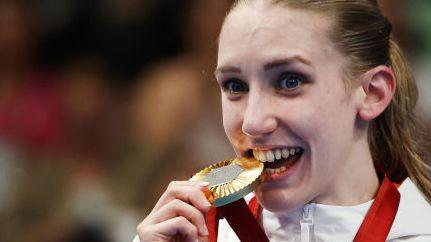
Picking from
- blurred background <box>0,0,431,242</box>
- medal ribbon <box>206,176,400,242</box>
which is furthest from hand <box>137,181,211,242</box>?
blurred background <box>0,0,431,242</box>

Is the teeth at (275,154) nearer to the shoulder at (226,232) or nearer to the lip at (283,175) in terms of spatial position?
the lip at (283,175)

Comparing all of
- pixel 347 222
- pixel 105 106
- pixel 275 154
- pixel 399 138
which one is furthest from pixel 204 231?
pixel 105 106

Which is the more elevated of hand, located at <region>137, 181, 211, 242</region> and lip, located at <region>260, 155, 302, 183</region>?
lip, located at <region>260, 155, 302, 183</region>

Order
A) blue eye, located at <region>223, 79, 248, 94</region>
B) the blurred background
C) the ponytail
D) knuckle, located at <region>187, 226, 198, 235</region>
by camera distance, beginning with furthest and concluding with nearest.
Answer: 1. the blurred background
2. the ponytail
3. blue eye, located at <region>223, 79, 248, 94</region>
4. knuckle, located at <region>187, 226, 198, 235</region>

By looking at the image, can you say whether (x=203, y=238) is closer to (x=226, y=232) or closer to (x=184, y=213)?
(x=184, y=213)

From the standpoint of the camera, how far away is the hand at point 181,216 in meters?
1.85

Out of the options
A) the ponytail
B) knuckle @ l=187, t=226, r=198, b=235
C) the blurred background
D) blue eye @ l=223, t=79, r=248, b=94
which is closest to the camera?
knuckle @ l=187, t=226, r=198, b=235

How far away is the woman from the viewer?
6.19ft

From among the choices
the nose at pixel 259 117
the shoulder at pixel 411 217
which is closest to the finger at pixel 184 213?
the nose at pixel 259 117

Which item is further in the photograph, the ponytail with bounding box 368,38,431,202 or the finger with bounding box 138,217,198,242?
the ponytail with bounding box 368,38,431,202

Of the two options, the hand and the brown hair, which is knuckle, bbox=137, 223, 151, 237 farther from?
the brown hair

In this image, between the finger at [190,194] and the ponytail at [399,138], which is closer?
the finger at [190,194]

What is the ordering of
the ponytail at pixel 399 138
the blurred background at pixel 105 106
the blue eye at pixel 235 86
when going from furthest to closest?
the blurred background at pixel 105 106 < the ponytail at pixel 399 138 < the blue eye at pixel 235 86

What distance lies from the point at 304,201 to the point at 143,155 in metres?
1.44
